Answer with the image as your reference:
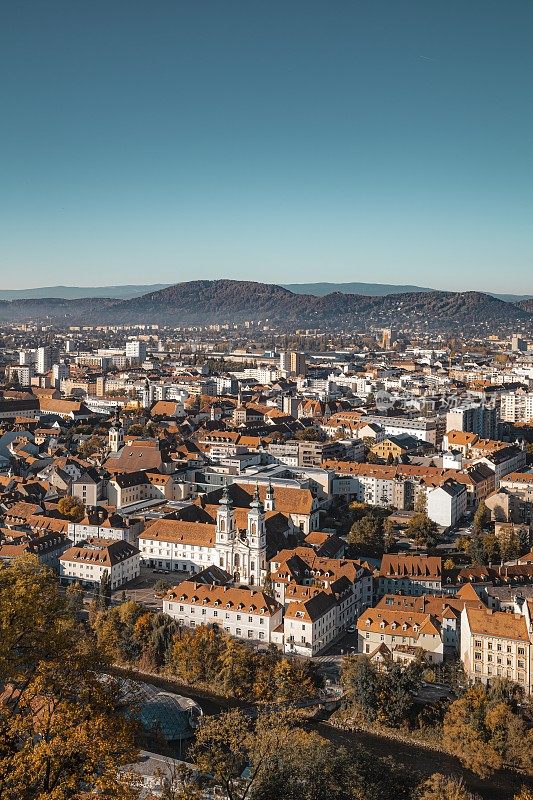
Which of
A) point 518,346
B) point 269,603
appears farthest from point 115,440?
point 518,346

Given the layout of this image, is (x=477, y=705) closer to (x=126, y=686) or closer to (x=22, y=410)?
(x=126, y=686)

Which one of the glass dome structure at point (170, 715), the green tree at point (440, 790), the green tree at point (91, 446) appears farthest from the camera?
the green tree at point (91, 446)

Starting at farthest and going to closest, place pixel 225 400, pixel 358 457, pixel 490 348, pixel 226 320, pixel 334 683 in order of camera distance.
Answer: pixel 226 320
pixel 490 348
pixel 225 400
pixel 358 457
pixel 334 683

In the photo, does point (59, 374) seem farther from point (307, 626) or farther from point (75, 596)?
point (307, 626)

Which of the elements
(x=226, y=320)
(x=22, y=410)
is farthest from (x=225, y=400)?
(x=226, y=320)

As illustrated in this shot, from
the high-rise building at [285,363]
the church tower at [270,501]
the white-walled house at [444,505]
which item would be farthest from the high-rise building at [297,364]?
the church tower at [270,501]

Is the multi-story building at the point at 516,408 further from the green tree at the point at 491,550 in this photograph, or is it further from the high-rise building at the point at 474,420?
the green tree at the point at 491,550
